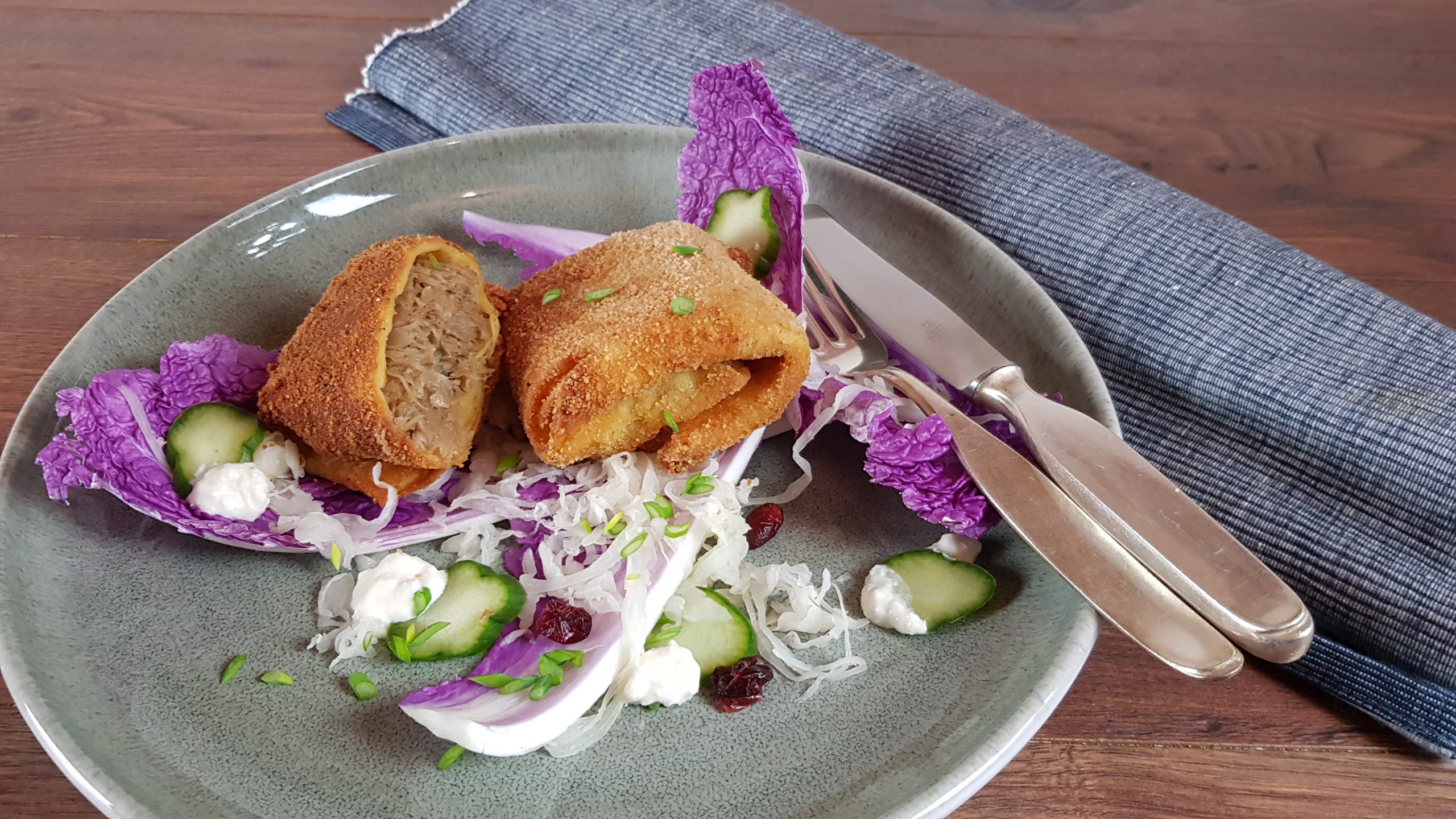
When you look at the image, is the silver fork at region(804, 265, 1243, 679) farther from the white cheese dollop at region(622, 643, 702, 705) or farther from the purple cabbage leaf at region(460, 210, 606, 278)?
the purple cabbage leaf at region(460, 210, 606, 278)

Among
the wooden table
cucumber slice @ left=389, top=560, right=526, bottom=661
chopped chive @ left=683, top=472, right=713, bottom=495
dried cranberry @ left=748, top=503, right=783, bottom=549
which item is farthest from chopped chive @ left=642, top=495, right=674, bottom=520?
the wooden table

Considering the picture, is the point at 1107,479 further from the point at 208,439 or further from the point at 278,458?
the point at 208,439

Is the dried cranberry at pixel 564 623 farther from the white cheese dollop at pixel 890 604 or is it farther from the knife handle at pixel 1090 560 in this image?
the knife handle at pixel 1090 560

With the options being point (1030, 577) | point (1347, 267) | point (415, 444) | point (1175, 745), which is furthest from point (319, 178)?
point (1347, 267)

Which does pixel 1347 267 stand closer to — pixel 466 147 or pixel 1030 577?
pixel 1030 577

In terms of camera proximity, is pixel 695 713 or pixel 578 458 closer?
pixel 695 713
